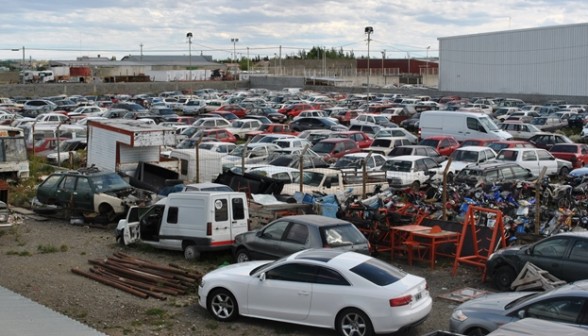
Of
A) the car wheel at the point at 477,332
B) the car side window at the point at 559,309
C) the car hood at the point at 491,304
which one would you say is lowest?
the car wheel at the point at 477,332

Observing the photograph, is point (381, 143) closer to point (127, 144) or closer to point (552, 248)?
point (127, 144)

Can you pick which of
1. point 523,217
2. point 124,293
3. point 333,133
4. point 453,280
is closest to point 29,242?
point 124,293

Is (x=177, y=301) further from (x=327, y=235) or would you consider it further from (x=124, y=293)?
(x=327, y=235)

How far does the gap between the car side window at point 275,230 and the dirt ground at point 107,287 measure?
1668 mm

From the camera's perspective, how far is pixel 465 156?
2866cm

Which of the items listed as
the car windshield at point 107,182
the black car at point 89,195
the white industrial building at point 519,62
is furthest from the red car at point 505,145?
the white industrial building at point 519,62

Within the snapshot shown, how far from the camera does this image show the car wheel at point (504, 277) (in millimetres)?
14430

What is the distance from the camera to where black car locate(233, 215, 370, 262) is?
14562mm

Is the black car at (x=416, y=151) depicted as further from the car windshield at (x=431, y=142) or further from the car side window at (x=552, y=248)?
the car side window at (x=552, y=248)

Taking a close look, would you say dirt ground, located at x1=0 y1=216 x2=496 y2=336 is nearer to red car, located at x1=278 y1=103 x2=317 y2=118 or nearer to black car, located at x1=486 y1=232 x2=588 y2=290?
black car, located at x1=486 y1=232 x2=588 y2=290

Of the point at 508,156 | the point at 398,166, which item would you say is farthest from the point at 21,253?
the point at 508,156

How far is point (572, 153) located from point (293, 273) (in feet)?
73.0

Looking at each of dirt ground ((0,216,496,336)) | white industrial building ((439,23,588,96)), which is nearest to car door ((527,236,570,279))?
dirt ground ((0,216,496,336))

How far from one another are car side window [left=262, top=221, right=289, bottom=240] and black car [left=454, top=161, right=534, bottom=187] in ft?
31.8
